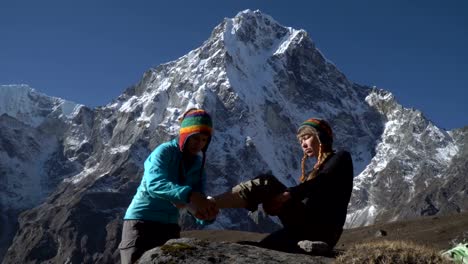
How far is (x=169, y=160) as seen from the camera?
9359 millimetres

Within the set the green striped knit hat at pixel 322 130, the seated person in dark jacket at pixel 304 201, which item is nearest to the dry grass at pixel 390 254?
the seated person in dark jacket at pixel 304 201

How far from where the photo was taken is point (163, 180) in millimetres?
8930

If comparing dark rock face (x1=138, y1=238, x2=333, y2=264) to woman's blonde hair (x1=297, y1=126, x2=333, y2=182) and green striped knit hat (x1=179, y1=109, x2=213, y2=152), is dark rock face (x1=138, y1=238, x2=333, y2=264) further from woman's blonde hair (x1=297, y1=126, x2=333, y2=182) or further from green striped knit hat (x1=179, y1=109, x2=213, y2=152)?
woman's blonde hair (x1=297, y1=126, x2=333, y2=182)

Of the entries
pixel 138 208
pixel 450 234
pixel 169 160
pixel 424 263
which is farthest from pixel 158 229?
pixel 450 234

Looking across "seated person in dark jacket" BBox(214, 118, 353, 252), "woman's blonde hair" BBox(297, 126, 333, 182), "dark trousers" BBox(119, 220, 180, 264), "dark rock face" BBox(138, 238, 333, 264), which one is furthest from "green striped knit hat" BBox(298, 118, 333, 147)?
"dark trousers" BBox(119, 220, 180, 264)

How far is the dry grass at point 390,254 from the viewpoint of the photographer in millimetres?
7391

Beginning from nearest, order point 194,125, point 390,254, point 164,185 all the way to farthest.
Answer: point 390,254
point 164,185
point 194,125

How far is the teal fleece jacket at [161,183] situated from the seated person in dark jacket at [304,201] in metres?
0.76

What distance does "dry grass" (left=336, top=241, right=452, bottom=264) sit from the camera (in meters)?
7.39

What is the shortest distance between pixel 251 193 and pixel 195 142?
1307 mm

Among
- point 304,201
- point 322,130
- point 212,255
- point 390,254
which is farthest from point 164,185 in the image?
point 390,254

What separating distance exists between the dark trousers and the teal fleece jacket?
0.09 metres

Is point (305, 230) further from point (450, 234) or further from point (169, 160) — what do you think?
point (450, 234)

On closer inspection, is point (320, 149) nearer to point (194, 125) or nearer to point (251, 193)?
point (251, 193)
